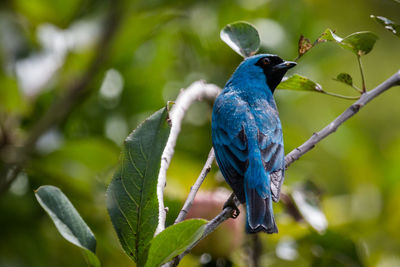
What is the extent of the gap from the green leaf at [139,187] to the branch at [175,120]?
0.24ft

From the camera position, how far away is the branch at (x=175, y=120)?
221 centimetres

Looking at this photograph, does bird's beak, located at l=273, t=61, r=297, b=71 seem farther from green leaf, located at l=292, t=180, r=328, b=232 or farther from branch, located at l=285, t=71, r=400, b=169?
branch, located at l=285, t=71, r=400, b=169

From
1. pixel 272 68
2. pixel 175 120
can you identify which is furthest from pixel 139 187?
pixel 272 68

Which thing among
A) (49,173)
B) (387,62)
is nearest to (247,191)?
(49,173)

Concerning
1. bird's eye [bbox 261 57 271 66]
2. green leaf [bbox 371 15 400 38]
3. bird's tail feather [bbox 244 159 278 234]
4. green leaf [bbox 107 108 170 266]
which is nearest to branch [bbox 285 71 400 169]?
green leaf [bbox 371 15 400 38]

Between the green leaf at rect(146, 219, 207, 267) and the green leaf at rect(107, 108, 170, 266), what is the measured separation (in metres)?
0.08

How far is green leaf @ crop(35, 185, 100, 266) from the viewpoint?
1978 millimetres

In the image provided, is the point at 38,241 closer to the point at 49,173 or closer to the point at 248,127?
the point at 49,173

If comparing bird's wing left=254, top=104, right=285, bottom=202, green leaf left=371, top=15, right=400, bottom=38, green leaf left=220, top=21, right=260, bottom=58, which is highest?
green leaf left=371, top=15, right=400, bottom=38

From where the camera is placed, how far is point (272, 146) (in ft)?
10.1

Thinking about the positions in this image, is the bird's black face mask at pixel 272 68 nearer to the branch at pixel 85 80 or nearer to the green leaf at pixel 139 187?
→ the branch at pixel 85 80

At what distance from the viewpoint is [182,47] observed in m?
4.58

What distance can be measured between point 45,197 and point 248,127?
4.89ft

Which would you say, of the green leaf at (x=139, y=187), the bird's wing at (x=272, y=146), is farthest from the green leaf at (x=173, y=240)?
the bird's wing at (x=272, y=146)
